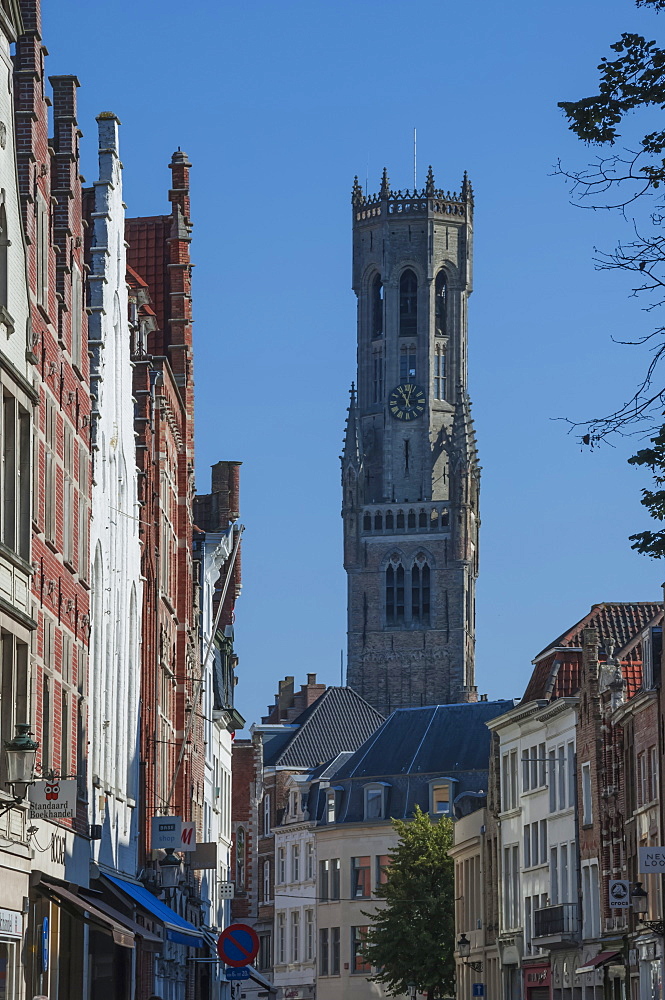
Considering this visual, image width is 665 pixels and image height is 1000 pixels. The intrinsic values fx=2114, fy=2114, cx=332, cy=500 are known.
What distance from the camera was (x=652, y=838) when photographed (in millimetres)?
51719

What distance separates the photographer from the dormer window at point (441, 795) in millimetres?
96688

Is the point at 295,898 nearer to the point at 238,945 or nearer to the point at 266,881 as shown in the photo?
the point at 266,881

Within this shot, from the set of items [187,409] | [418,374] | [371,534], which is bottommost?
[187,409]

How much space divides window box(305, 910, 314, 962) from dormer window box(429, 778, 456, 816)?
867 cm

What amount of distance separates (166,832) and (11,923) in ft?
54.5

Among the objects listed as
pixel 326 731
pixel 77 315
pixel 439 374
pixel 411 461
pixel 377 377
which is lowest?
pixel 77 315

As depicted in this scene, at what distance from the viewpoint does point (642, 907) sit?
52562 millimetres

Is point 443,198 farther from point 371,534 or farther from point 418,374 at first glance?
point 371,534

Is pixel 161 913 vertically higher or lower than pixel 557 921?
lower

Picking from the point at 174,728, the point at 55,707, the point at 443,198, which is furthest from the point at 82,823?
the point at 443,198

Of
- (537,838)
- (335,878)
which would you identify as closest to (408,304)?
(335,878)

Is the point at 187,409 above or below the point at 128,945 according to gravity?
above

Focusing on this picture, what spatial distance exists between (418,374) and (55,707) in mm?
135302

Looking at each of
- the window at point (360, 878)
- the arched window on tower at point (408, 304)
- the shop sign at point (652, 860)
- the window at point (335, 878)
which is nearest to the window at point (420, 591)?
the arched window on tower at point (408, 304)
